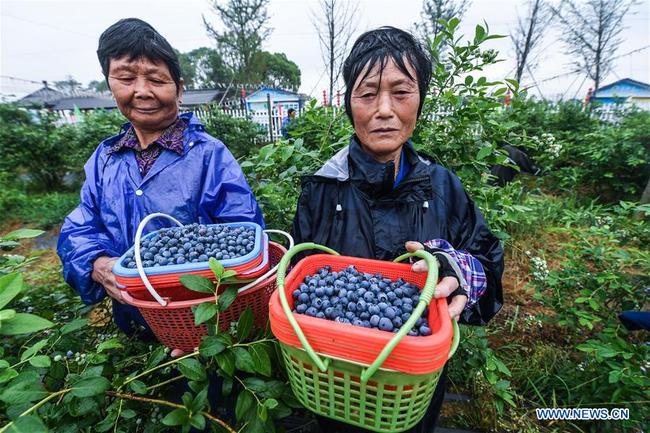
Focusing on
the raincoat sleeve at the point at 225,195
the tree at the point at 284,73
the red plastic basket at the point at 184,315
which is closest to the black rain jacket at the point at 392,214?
the raincoat sleeve at the point at 225,195

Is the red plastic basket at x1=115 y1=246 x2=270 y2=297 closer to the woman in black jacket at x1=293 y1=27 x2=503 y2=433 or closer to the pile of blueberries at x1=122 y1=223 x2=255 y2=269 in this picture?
the pile of blueberries at x1=122 y1=223 x2=255 y2=269

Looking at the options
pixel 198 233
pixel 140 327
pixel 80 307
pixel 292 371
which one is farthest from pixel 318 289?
pixel 80 307

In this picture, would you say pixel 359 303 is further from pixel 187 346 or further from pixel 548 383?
pixel 548 383

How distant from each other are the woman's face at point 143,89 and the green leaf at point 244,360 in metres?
1.05

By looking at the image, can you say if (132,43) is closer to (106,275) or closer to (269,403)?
(106,275)

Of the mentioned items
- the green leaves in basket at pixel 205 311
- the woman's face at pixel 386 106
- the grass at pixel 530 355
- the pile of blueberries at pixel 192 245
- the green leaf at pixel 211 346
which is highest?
the woman's face at pixel 386 106

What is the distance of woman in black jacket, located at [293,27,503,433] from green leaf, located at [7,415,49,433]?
0.87m

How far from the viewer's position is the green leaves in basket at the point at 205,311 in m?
0.76

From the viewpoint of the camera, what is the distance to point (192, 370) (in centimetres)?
83

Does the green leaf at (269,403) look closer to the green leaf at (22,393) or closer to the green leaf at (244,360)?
the green leaf at (244,360)

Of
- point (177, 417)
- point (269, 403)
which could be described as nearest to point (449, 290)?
point (269, 403)

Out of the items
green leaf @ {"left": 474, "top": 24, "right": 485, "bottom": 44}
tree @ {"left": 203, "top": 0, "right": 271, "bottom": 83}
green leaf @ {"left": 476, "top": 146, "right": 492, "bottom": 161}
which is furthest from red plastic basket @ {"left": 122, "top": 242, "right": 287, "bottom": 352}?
tree @ {"left": 203, "top": 0, "right": 271, "bottom": 83}

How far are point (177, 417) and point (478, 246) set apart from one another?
3.62 feet

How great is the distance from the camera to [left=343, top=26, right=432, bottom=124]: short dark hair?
3.43ft
